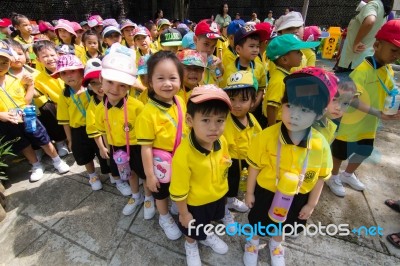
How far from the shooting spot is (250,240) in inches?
79.2

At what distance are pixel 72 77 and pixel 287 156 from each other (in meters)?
2.31

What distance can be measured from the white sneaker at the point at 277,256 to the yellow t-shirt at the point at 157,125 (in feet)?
3.93

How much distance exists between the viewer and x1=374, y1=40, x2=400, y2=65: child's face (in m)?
2.09

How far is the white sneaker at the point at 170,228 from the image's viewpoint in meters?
2.23

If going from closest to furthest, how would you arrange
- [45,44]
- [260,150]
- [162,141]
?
[260,150] < [162,141] < [45,44]

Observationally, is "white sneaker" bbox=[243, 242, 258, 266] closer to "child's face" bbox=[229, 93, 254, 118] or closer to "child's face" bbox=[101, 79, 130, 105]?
"child's face" bbox=[229, 93, 254, 118]

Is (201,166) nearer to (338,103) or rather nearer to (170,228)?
(170,228)

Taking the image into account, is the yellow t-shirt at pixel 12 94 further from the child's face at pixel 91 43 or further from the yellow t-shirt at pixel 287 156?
the yellow t-shirt at pixel 287 156

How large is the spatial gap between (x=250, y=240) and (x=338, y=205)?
3.99 ft

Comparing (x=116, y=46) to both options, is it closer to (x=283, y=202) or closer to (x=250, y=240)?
(x=283, y=202)

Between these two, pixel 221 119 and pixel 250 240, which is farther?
pixel 250 240

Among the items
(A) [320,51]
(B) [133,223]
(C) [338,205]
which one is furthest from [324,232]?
(A) [320,51]

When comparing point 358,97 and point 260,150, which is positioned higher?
point 358,97

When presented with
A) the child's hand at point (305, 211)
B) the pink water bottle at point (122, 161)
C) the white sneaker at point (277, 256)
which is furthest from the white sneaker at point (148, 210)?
the child's hand at point (305, 211)
